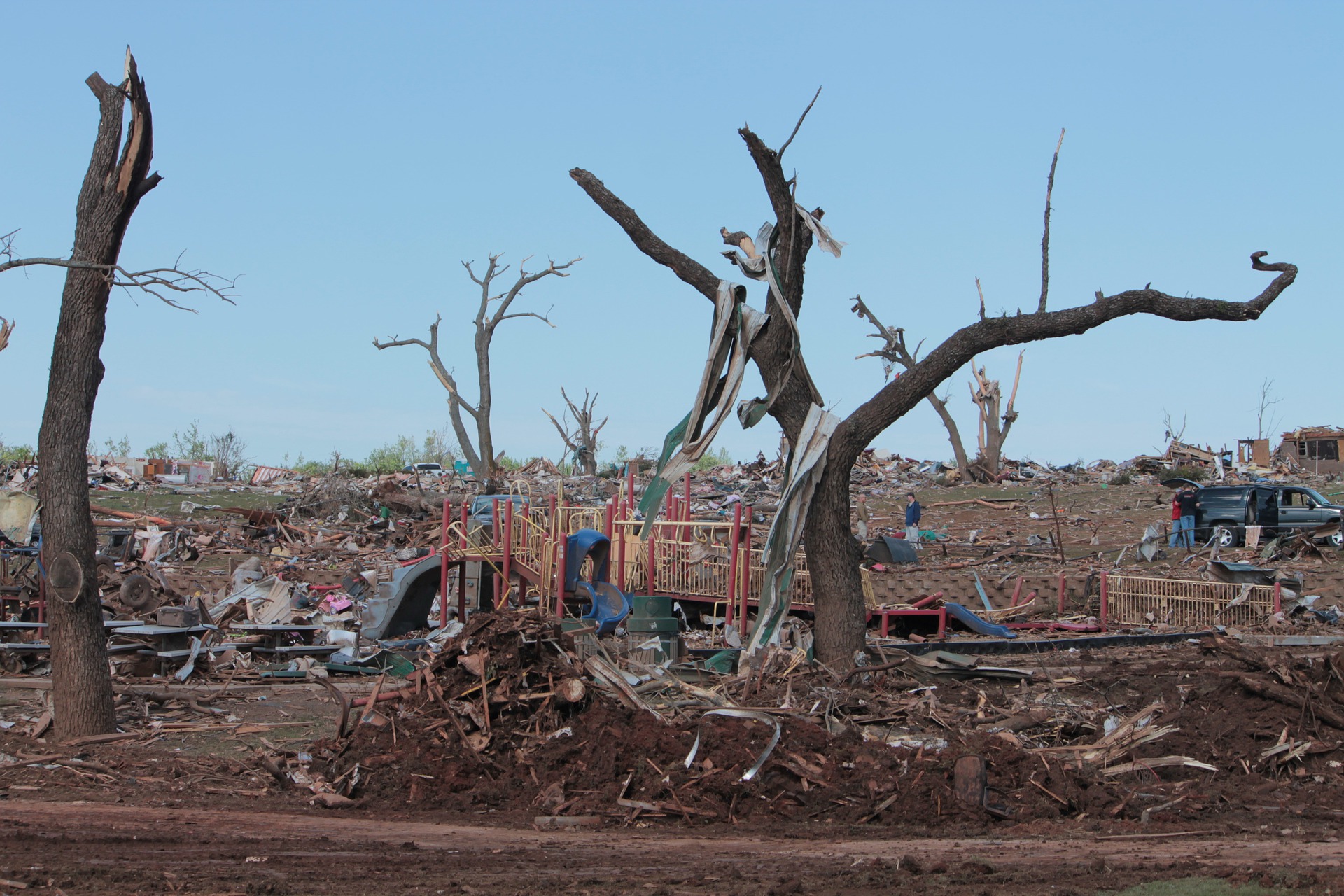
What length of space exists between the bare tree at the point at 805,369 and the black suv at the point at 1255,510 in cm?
1381

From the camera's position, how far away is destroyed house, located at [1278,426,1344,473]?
4045 centimetres

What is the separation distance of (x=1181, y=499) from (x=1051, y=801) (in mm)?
18050

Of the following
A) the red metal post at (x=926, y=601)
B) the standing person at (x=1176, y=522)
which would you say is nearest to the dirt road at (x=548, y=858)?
the red metal post at (x=926, y=601)

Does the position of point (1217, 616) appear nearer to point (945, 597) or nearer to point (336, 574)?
point (945, 597)

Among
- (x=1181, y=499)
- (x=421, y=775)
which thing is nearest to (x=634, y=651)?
(x=421, y=775)

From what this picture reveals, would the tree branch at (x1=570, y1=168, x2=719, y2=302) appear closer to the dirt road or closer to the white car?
the dirt road

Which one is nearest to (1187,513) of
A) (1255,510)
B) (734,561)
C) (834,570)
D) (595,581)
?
(1255,510)

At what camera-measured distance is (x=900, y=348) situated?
4059 cm

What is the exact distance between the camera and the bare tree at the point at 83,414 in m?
8.34

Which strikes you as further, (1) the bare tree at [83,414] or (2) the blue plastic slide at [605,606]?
(2) the blue plastic slide at [605,606]

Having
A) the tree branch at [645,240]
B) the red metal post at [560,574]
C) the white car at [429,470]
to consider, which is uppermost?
the tree branch at [645,240]

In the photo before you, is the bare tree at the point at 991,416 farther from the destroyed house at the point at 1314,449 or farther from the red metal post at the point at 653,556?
the red metal post at the point at 653,556

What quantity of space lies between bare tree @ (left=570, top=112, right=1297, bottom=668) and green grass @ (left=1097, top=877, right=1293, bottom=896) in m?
4.84

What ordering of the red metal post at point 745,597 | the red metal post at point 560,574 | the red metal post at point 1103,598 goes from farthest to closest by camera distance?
the red metal post at point 1103,598
the red metal post at point 560,574
the red metal post at point 745,597
